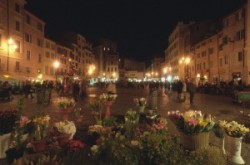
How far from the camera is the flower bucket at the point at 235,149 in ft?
21.3

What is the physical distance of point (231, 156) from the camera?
6.62 metres

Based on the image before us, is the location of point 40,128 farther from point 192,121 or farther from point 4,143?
point 192,121

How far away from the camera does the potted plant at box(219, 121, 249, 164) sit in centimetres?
656

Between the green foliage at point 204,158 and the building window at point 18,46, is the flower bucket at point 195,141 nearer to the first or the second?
the green foliage at point 204,158

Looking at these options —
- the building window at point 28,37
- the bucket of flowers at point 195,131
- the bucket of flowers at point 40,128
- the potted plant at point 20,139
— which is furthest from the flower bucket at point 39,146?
the building window at point 28,37

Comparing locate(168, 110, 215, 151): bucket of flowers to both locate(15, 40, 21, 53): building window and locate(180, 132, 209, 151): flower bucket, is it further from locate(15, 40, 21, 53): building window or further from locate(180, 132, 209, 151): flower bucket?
locate(15, 40, 21, 53): building window

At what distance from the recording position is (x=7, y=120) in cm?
695

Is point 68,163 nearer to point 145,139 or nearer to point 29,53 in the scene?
point 145,139

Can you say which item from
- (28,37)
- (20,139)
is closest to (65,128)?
(20,139)

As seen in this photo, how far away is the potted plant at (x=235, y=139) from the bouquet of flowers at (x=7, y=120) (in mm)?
5634

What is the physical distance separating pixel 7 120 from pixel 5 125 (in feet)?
0.54

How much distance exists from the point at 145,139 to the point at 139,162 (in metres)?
0.40

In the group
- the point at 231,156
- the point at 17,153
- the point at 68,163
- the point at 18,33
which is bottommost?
the point at 231,156

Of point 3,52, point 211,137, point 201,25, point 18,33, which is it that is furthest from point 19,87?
point 201,25
